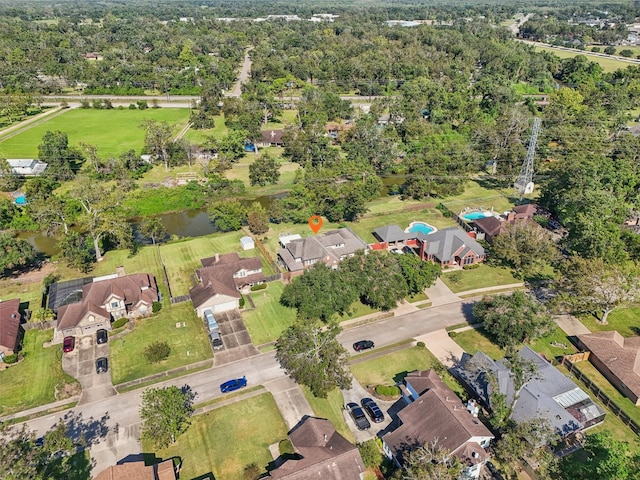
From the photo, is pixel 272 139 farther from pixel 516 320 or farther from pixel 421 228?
pixel 516 320

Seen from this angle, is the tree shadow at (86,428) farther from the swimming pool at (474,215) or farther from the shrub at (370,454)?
the swimming pool at (474,215)

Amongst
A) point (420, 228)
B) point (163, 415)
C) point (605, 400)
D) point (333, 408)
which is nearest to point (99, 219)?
point (163, 415)

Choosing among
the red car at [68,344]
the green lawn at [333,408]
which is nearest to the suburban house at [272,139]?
the red car at [68,344]

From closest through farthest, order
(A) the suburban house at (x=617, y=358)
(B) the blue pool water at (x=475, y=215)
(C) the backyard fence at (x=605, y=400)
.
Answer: (C) the backyard fence at (x=605, y=400) < (A) the suburban house at (x=617, y=358) < (B) the blue pool water at (x=475, y=215)

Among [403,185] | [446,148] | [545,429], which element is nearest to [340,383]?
[545,429]

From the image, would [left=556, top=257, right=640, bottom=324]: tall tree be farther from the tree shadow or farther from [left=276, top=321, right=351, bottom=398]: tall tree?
the tree shadow

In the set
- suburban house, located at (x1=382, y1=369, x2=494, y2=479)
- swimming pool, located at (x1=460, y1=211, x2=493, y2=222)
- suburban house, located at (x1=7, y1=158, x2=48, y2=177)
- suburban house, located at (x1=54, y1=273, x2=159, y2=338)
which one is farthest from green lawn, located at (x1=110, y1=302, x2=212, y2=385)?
suburban house, located at (x1=7, y1=158, x2=48, y2=177)

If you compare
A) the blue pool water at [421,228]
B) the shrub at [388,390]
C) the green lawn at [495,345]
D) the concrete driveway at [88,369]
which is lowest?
the green lawn at [495,345]

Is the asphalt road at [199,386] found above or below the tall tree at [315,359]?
below
